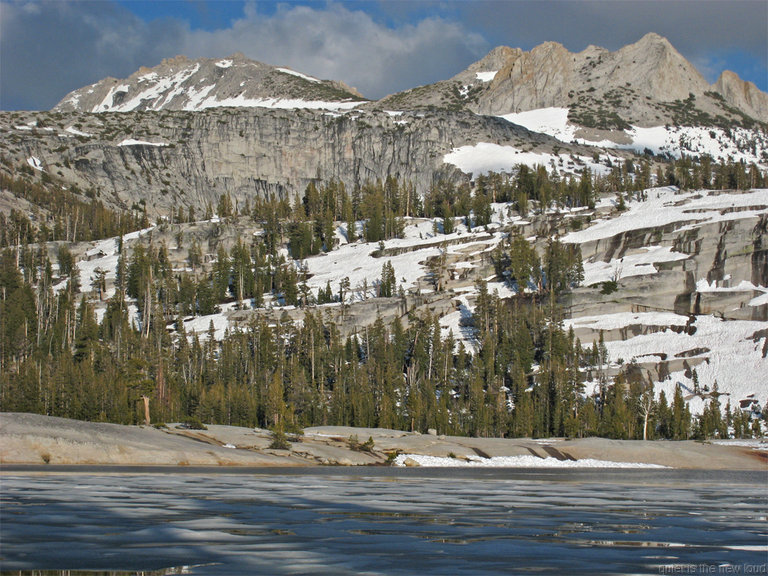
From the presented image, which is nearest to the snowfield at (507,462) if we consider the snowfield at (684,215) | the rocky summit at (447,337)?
the rocky summit at (447,337)

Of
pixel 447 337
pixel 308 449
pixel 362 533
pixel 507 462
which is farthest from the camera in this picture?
pixel 447 337

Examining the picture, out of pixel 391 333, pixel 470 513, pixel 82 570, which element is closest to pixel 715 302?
pixel 391 333

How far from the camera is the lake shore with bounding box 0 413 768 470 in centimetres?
5209

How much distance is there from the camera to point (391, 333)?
15988cm

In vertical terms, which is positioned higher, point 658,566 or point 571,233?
point 571,233

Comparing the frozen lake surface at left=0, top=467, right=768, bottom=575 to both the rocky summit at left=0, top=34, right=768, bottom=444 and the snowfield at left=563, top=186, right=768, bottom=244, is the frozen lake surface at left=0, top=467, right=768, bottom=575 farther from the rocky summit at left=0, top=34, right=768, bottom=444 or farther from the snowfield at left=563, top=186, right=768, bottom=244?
the snowfield at left=563, top=186, right=768, bottom=244

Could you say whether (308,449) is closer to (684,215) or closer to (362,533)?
(362,533)

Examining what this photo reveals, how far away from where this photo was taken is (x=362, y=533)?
16.8m

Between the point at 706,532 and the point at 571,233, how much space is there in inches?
7186

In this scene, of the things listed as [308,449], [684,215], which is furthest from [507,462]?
[684,215]

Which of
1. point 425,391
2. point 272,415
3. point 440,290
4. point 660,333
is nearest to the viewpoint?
point 272,415

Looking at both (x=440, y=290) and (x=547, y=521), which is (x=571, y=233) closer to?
(x=440, y=290)

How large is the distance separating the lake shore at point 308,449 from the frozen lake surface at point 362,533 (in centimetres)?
2547

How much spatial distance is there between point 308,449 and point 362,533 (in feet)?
168
